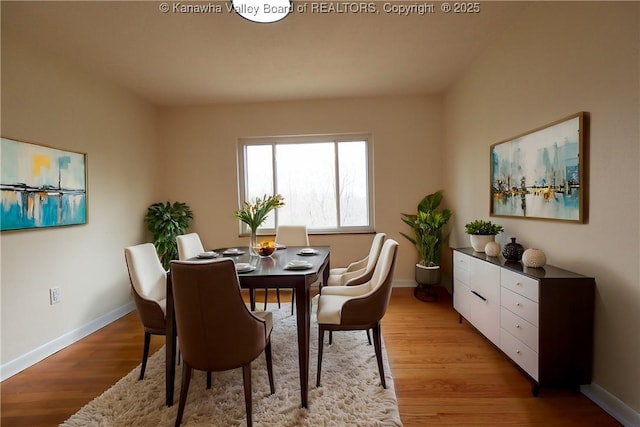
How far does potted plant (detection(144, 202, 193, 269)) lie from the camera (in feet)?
12.3

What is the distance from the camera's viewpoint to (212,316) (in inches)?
58.9

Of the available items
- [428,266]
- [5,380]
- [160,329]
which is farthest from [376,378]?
[5,380]

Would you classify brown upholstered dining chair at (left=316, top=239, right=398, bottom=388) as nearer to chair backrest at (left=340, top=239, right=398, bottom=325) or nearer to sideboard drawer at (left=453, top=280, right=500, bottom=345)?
chair backrest at (left=340, top=239, right=398, bottom=325)

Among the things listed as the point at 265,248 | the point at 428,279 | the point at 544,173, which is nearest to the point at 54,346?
the point at 265,248

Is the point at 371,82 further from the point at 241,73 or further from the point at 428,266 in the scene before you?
the point at 428,266

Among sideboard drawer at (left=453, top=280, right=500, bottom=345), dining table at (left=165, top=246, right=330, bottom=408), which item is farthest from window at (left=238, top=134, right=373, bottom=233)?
dining table at (left=165, top=246, right=330, bottom=408)

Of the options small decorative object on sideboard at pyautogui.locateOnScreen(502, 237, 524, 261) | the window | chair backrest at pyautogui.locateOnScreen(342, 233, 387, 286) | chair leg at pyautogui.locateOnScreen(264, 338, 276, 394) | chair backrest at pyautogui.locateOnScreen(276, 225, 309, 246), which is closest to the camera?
chair leg at pyautogui.locateOnScreen(264, 338, 276, 394)

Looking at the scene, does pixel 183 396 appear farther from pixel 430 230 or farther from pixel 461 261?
pixel 430 230

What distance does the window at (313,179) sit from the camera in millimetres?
4254

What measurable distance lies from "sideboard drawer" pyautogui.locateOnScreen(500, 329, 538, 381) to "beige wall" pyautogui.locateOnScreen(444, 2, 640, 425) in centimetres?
34

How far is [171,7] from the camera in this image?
213 centimetres

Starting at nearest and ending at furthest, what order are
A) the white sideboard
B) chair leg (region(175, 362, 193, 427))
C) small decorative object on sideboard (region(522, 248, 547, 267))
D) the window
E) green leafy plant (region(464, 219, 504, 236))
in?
chair leg (region(175, 362, 193, 427))
the white sideboard
small decorative object on sideboard (region(522, 248, 547, 267))
green leafy plant (region(464, 219, 504, 236))
the window

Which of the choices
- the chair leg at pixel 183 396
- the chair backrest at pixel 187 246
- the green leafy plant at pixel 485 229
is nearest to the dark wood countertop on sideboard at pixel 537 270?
the green leafy plant at pixel 485 229

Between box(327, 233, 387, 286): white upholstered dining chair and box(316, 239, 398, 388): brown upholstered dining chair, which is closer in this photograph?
box(316, 239, 398, 388): brown upholstered dining chair
